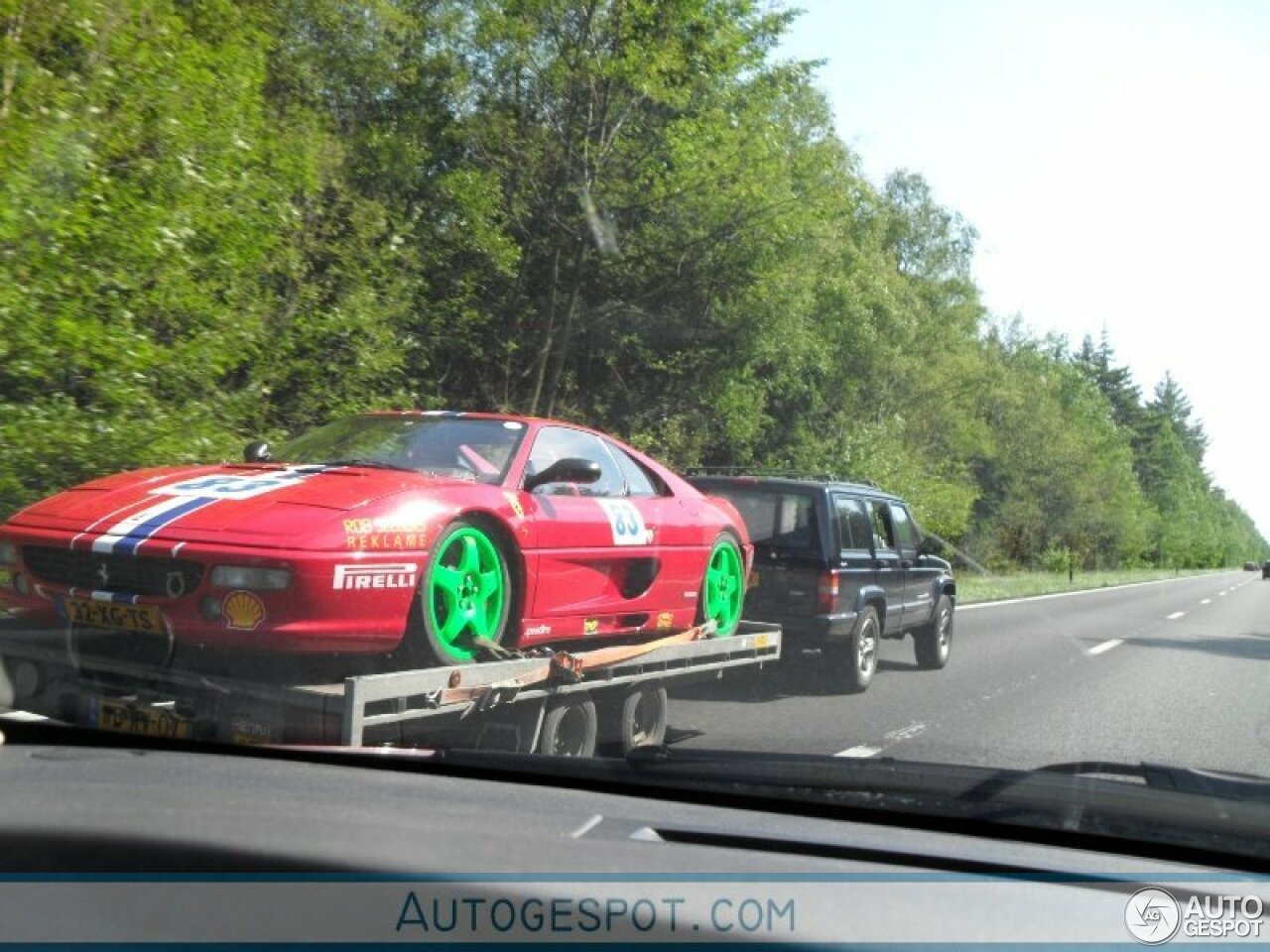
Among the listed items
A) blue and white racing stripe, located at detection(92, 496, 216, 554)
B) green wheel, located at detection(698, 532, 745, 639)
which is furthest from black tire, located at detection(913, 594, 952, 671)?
blue and white racing stripe, located at detection(92, 496, 216, 554)

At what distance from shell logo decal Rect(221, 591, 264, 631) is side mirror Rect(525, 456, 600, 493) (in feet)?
5.64

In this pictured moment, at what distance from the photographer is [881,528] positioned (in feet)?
40.2

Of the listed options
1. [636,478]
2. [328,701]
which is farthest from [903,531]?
[328,701]

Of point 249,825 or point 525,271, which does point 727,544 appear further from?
point 525,271

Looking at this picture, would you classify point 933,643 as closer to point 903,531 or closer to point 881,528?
point 903,531

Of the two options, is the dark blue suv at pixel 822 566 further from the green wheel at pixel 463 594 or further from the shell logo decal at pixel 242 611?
the shell logo decal at pixel 242 611

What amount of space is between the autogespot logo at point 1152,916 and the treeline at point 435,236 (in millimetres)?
9241

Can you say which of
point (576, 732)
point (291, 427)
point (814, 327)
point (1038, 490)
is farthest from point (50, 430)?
point (1038, 490)

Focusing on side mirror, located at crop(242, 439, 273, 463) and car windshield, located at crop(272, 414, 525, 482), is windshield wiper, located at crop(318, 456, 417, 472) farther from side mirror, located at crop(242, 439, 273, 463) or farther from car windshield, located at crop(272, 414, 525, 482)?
side mirror, located at crop(242, 439, 273, 463)

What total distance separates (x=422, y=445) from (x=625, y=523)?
121 centimetres

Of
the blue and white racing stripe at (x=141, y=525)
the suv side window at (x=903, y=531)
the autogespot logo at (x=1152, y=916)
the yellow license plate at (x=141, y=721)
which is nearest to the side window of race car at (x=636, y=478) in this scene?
the blue and white racing stripe at (x=141, y=525)

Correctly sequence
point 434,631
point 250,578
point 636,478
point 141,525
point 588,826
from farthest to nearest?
point 636,478 < point 434,631 < point 141,525 < point 250,578 < point 588,826

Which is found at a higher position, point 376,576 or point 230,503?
point 230,503

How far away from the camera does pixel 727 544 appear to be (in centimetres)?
807
